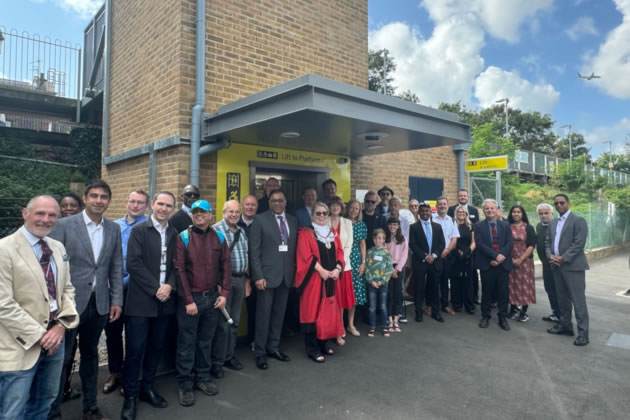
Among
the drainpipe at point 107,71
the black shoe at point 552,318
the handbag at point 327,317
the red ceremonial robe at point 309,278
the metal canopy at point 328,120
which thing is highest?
the drainpipe at point 107,71

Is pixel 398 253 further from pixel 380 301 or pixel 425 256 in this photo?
pixel 380 301

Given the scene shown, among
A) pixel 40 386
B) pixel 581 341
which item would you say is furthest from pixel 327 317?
pixel 581 341

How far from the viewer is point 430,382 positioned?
3.82m

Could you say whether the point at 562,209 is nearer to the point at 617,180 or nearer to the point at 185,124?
the point at 185,124

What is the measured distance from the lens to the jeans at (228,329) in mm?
3812

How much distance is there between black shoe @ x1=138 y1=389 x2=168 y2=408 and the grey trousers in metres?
5.03

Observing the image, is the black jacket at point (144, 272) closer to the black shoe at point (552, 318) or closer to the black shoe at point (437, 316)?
the black shoe at point (437, 316)

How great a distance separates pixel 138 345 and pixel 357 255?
Answer: 2.95 meters

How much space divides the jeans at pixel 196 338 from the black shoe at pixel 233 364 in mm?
488

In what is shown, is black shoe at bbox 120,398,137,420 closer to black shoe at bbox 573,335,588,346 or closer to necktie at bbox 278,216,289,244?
necktie at bbox 278,216,289,244

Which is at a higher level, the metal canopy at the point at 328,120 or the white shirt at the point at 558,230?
the metal canopy at the point at 328,120

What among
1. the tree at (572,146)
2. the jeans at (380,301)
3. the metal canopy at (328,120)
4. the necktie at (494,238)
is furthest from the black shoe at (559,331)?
the tree at (572,146)

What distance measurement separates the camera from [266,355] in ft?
14.4

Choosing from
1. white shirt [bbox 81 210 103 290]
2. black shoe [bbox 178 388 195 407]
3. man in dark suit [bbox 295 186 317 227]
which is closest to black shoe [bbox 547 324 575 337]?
man in dark suit [bbox 295 186 317 227]
